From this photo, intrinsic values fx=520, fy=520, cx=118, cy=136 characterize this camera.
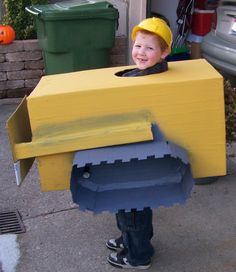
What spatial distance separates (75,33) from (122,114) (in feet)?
10.6

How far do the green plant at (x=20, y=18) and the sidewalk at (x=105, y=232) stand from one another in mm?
2748

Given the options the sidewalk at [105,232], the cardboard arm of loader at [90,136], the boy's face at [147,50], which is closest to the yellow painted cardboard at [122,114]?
the cardboard arm of loader at [90,136]

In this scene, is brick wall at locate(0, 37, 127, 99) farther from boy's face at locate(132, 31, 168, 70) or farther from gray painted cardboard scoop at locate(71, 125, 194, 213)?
gray painted cardboard scoop at locate(71, 125, 194, 213)

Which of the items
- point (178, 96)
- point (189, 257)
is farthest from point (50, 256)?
point (178, 96)

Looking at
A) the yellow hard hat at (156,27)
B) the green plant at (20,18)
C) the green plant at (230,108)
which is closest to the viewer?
the yellow hard hat at (156,27)

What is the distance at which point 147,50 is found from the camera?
8.36 ft

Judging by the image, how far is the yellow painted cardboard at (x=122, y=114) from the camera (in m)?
2.31

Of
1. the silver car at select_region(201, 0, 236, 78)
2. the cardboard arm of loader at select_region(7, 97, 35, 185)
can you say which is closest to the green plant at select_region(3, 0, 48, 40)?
the silver car at select_region(201, 0, 236, 78)

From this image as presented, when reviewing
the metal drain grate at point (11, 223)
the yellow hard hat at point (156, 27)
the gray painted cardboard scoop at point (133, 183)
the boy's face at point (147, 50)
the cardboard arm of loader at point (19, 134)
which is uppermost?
the yellow hard hat at point (156, 27)

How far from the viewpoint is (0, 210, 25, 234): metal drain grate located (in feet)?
10.9

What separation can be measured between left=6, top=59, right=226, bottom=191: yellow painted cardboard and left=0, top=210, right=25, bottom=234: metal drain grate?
1.00m

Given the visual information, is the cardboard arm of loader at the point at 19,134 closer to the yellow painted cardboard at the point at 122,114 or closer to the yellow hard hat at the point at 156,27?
the yellow painted cardboard at the point at 122,114

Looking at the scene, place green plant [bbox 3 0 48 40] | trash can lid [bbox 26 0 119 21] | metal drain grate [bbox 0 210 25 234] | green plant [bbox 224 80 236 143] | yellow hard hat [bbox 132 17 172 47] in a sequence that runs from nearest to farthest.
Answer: yellow hard hat [bbox 132 17 172 47], metal drain grate [bbox 0 210 25 234], green plant [bbox 224 80 236 143], trash can lid [bbox 26 0 119 21], green plant [bbox 3 0 48 40]

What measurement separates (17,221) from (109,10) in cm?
274
